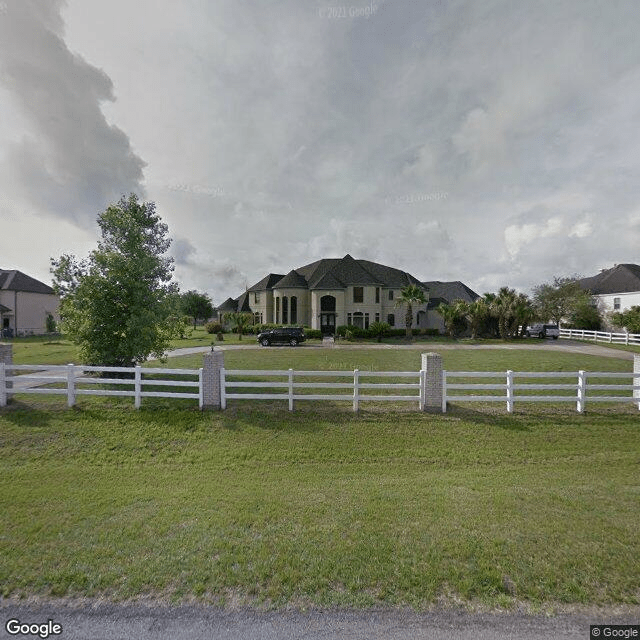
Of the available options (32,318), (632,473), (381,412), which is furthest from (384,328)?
(32,318)

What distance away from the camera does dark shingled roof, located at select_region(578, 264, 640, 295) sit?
36.8m

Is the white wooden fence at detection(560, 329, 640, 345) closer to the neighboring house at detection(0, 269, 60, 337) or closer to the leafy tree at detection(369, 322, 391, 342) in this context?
the leafy tree at detection(369, 322, 391, 342)

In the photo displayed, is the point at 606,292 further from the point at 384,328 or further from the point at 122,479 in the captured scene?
the point at 122,479

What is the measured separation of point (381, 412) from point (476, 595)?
552cm

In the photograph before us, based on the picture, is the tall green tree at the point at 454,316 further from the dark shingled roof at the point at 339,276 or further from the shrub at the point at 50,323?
the shrub at the point at 50,323

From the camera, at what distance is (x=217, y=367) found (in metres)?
8.88

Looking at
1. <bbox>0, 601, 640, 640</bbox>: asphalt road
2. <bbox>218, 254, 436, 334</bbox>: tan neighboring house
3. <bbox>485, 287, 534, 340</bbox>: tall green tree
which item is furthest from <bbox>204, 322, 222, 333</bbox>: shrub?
<bbox>0, 601, 640, 640</bbox>: asphalt road

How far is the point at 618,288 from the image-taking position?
37.7 m

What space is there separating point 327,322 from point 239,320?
397 inches

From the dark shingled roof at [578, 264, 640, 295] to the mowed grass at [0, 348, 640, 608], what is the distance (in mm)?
40717

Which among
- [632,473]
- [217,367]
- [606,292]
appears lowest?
[632,473]

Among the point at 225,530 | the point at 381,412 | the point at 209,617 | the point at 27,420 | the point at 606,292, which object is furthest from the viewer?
the point at 606,292

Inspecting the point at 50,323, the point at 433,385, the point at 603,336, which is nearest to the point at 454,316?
the point at 603,336

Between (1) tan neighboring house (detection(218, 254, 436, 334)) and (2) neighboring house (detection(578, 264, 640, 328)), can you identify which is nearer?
(2) neighboring house (detection(578, 264, 640, 328))
